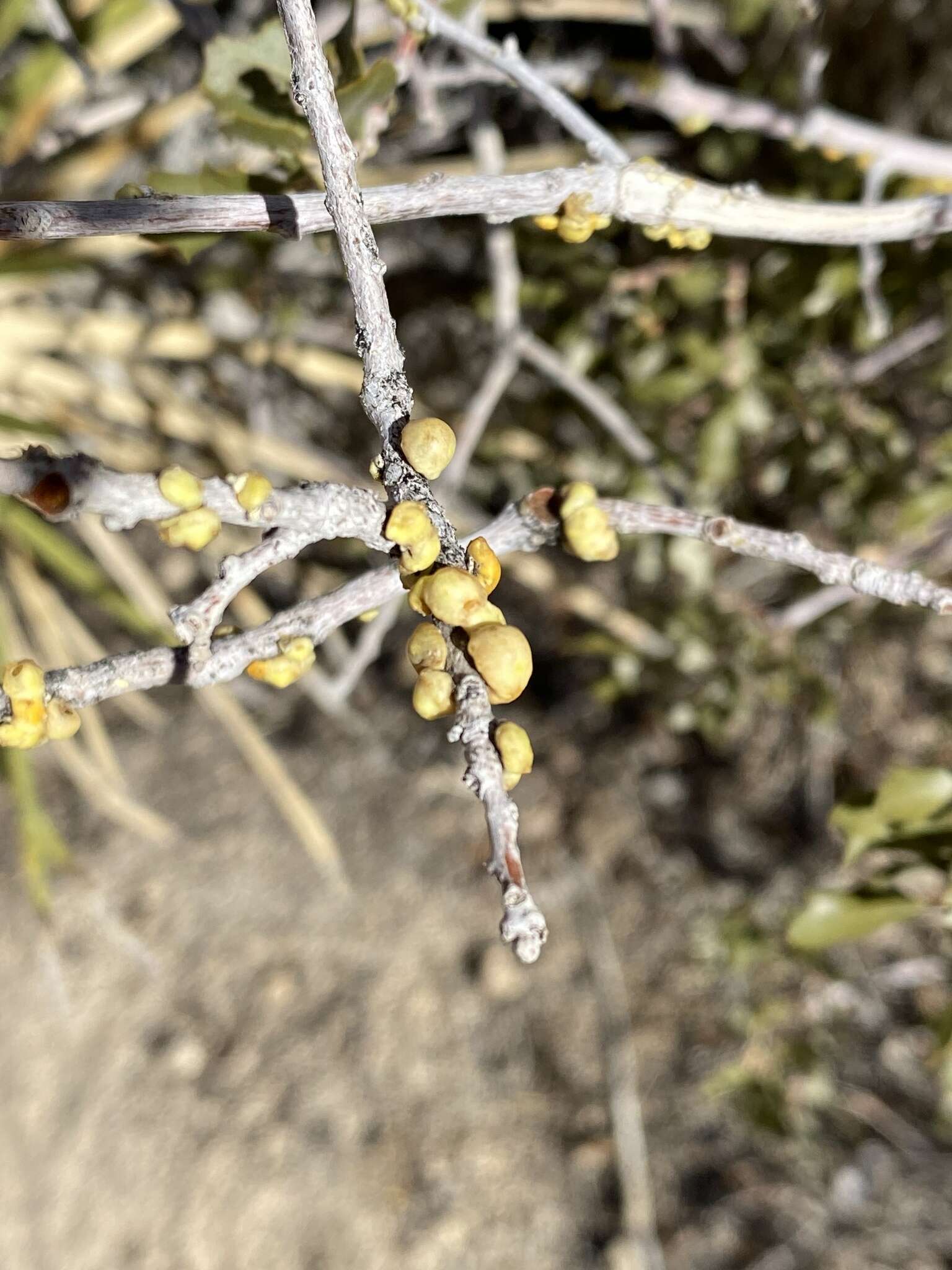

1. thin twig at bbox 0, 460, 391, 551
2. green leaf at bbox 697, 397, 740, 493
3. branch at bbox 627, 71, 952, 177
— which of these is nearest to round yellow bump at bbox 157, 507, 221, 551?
thin twig at bbox 0, 460, 391, 551

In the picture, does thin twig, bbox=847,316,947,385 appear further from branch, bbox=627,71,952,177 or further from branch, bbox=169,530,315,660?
branch, bbox=169,530,315,660

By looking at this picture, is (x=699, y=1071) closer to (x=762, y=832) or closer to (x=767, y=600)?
(x=762, y=832)

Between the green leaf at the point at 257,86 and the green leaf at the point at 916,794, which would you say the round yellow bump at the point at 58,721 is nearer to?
the green leaf at the point at 257,86

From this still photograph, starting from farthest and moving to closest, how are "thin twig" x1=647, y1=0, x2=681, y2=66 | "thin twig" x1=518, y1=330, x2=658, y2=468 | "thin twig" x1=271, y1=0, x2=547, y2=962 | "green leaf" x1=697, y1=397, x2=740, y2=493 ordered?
"green leaf" x1=697, y1=397, x2=740, y2=493, "thin twig" x1=518, y1=330, x2=658, y2=468, "thin twig" x1=647, y1=0, x2=681, y2=66, "thin twig" x1=271, y1=0, x2=547, y2=962

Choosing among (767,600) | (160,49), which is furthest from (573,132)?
(160,49)

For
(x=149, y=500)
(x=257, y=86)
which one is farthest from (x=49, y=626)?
(x=149, y=500)

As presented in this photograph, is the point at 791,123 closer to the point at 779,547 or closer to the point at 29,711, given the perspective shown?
the point at 779,547

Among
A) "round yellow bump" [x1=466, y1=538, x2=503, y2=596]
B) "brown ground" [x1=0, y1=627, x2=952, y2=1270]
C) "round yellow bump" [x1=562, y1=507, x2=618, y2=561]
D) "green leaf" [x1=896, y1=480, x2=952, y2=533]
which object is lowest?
"brown ground" [x1=0, y1=627, x2=952, y2=1270]
